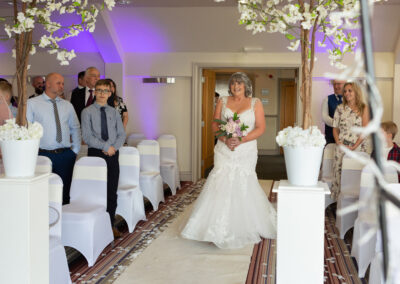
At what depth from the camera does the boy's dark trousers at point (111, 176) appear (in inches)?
206

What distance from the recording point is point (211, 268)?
4363 millimetres

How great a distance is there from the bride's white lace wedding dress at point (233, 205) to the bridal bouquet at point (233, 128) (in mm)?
131

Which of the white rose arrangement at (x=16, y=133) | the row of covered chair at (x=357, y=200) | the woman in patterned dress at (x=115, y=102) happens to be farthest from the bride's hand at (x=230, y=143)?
the white rose arrangement at (x=16, y=133)

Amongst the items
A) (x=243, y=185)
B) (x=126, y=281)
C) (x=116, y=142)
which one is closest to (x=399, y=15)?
(x=243, y=185)

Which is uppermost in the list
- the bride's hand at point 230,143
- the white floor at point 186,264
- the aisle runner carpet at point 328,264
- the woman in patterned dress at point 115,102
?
the woman in patterned dress at point 115,102

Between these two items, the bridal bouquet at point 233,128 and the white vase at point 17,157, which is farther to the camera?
the bridal bouquet at point 233,128

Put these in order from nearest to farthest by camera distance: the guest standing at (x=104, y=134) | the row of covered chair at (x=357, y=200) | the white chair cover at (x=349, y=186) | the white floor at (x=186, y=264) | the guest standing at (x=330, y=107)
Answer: the row of covered chair at (x=357, y=200)
the white floor at (x=186, y=264)
the guest standing at (x=104, y=134)
the white chair cover at (x=349, y=186)
the guest standing at (x=330, y=107)

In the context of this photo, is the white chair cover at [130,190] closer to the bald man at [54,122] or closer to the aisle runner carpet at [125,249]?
the aisle runner carpet at [125,249]

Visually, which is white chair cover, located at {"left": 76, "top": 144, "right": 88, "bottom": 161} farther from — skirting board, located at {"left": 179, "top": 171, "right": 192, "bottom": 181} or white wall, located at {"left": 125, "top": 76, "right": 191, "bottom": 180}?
skirting board, located at {"left": 179, "top": 171, "right": 192, "bottom": 181}

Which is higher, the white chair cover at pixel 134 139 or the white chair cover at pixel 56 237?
the white chair cover at pixel 134 139

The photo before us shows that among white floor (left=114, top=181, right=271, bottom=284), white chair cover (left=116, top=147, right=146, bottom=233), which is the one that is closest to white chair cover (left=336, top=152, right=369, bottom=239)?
white floor (left=114, top=181, right=271, bottom=284)

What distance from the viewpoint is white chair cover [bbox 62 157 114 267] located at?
4.33 metres

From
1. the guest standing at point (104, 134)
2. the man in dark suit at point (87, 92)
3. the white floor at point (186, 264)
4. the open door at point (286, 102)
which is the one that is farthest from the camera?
the open door at point (286, 102)

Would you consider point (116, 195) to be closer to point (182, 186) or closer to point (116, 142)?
point (116, 142)
